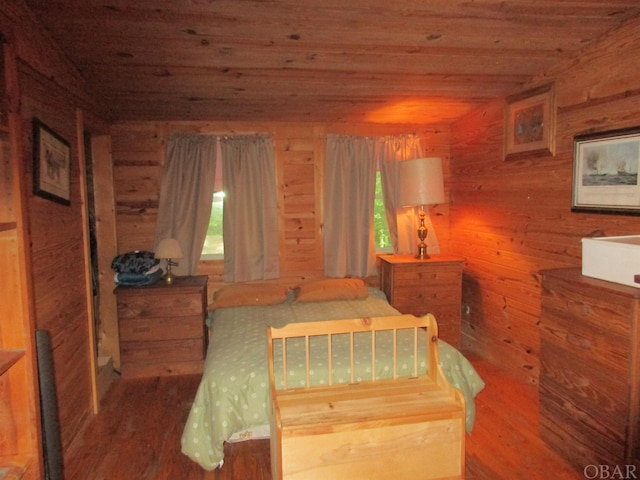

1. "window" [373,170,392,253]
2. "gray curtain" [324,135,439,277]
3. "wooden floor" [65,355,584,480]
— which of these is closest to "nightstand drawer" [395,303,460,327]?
"gray curtain" [324,135,439,277]

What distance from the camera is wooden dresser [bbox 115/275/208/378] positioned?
131 inches

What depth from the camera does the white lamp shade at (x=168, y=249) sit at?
3465mm

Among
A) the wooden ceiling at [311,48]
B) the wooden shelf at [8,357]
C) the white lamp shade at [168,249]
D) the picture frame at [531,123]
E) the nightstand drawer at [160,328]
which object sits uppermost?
the wooden ceiling at [311,48]

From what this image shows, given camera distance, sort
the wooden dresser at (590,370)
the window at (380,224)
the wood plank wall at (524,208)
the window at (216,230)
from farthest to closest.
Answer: the window at (380,224), the window at (216,230), the wood plank wall at (524,208), the wooden dresser at (590,370)

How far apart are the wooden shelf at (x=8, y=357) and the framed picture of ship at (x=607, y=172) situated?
285cm

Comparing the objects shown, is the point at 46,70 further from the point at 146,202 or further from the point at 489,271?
the point at 489,271

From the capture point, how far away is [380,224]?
14.0ft

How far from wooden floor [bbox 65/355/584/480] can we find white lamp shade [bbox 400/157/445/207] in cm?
152

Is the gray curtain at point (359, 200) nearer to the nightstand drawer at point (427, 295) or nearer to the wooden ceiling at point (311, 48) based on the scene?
the nightstand drawer at point (427, 295)

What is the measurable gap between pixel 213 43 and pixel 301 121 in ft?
5.00

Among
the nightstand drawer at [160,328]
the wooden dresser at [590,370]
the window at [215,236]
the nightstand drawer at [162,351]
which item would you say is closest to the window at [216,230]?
the window at [215,236]

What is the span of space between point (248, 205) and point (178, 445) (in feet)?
6.63

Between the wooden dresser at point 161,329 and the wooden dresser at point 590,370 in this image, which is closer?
the wooden dresser at point 590,370

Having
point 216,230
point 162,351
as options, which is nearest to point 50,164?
point 162,351
